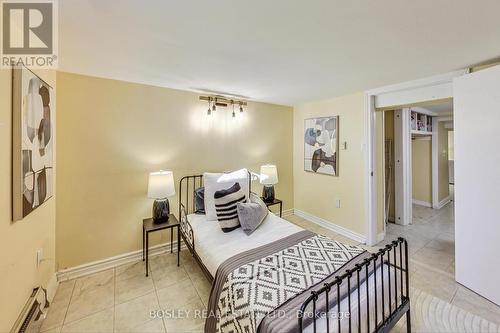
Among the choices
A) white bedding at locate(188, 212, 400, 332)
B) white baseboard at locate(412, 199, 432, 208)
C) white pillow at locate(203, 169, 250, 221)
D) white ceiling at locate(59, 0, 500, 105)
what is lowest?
white baseboard at locate(412, 199, 432, 208)

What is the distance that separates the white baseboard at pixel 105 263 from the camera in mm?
2242

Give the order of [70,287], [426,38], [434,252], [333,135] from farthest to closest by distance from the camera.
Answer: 1. [333,135]
2. [434,252]
3. [70,287]
4. [426,38]

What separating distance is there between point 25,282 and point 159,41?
6.62 ft

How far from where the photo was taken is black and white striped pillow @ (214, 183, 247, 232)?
2.26 meters

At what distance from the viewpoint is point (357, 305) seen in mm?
1263

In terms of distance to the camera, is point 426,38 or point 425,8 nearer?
point 425,8

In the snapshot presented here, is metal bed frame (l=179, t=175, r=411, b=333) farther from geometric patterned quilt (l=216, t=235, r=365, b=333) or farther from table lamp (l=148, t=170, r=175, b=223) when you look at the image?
table lamp (l=148, t=170, r=175, b=223)

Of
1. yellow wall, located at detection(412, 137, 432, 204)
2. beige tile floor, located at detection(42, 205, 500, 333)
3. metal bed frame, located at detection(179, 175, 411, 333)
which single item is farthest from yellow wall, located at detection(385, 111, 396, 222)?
metal bed frame, located at detection(179, 175, 411, 333)

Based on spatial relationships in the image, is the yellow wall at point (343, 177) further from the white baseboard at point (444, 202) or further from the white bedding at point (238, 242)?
the white baseboard at point (444, 202)

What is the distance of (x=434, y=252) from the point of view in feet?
9.01

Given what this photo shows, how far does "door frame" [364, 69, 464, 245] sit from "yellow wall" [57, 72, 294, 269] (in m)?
2.13

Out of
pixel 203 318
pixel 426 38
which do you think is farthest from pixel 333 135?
pixel 203 318

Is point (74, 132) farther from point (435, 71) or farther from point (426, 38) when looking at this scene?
point (435, 71)

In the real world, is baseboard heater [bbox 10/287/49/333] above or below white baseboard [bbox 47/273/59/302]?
above
